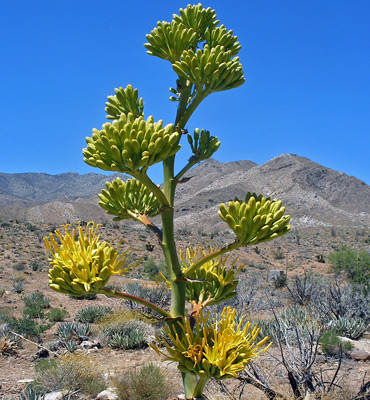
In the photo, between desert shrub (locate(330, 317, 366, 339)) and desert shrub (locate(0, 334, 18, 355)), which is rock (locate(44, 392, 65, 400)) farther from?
desert shrub (locate(330, 317, 366, 339))

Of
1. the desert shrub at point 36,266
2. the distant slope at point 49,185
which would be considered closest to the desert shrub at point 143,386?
the desert shrub at point 36,266

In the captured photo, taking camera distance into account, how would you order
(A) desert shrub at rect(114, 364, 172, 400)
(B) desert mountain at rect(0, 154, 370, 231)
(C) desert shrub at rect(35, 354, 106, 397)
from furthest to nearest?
(B) desert mountain at rect(0, 154, 370, 231)
(C) desert shrub at rect(35, 354, 106, 397)
(A) desert shrub at rect(114, 364, 172, 400)

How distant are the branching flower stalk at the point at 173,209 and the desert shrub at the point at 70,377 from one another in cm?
436

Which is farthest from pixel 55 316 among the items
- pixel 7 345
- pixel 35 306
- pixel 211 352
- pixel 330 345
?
pixel 211 352

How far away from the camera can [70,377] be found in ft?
19.9

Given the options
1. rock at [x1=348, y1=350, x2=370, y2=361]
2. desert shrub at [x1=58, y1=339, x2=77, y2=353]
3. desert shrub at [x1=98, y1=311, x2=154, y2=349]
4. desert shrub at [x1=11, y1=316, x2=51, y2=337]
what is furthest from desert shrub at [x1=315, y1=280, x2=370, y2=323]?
desert shrub at [x1=11, y1=316, x2=51, y2=337]

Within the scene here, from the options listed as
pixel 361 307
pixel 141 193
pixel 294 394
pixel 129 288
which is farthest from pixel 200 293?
pixel 129 288

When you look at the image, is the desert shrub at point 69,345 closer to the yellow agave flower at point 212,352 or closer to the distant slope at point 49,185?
the yellow agave flower at point 212,352

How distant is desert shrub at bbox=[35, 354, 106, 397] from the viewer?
19.3ft

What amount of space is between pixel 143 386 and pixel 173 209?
4492 millimetres

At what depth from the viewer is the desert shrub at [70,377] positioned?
5879 millimetres

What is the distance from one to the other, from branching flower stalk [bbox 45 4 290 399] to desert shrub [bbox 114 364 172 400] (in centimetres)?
385

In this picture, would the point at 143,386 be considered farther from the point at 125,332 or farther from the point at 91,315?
the point at 91,315

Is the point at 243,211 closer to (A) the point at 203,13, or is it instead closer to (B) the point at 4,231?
(A) the point at 203,13
